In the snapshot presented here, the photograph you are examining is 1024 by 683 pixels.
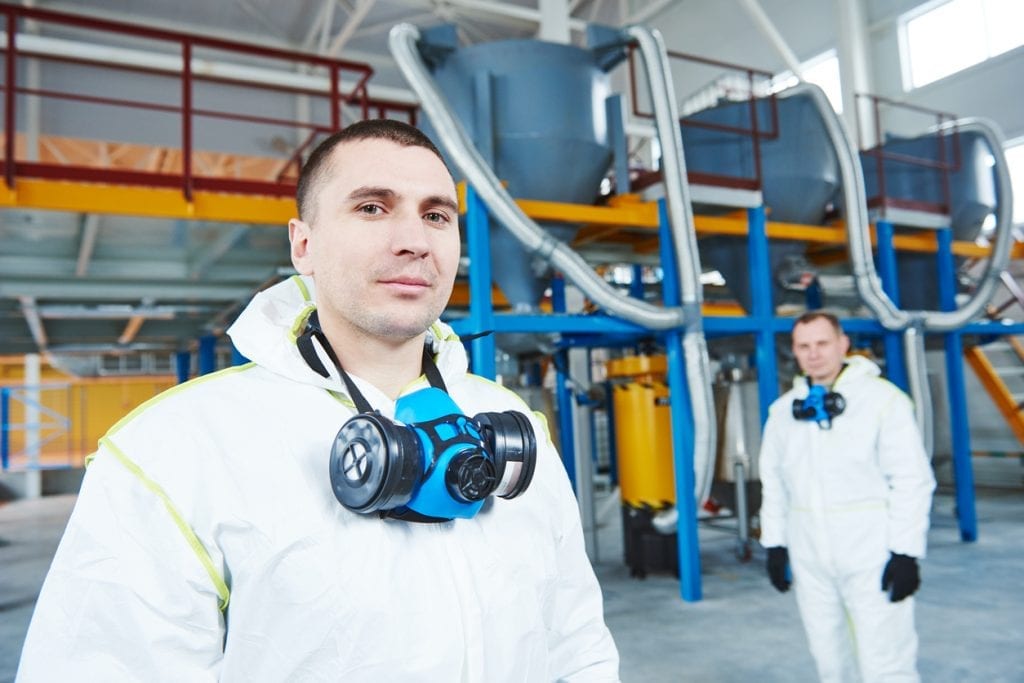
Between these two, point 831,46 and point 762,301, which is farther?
point 831,46

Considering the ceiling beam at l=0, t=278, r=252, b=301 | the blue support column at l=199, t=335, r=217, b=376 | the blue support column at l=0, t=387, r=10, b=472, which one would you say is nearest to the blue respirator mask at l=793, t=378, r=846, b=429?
the ceiling beam at l=0, t=278, r=252, b=301

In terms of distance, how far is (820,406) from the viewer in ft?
11.6

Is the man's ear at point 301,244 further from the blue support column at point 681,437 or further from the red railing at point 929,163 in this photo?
the red railing at point 929,163

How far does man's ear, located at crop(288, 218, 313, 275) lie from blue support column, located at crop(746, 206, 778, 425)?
536 cm

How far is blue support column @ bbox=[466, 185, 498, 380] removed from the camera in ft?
16.3

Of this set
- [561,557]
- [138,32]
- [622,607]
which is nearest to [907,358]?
[622,607]

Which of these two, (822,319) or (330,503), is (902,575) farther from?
(330,503)

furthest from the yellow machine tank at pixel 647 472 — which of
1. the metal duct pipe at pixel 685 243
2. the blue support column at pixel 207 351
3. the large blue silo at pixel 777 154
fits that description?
the blue support column at pixel 207 351

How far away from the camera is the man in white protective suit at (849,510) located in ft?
10.5

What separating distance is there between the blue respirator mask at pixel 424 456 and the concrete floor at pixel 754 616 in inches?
131

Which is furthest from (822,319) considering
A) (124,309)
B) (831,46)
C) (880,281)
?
(831,46)

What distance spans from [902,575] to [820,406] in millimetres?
841

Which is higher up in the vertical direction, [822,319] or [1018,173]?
[1018,173]

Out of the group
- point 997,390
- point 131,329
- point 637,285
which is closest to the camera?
point 637,285
